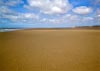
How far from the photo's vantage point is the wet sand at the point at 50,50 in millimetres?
1321

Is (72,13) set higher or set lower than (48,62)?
higher

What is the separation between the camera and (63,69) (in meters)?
1.30

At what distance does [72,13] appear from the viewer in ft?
A: 4.26

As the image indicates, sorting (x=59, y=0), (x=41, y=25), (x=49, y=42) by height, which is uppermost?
(x=59, y=0)

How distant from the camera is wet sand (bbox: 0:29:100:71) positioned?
1321 millimetres

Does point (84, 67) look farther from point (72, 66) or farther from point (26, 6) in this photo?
point (26, 6)

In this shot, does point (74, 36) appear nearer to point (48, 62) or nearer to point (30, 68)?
point (48, 62)

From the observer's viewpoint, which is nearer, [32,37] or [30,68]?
[30,68]

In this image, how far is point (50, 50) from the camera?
1399 mm

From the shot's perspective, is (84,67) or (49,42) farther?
(49,42)

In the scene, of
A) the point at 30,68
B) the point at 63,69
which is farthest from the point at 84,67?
the point at 30,68

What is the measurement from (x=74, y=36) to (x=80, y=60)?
0.80 ft

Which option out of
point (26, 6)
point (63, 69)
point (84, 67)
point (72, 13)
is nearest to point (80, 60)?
point (84, 67)

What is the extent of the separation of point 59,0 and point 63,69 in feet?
2.03
